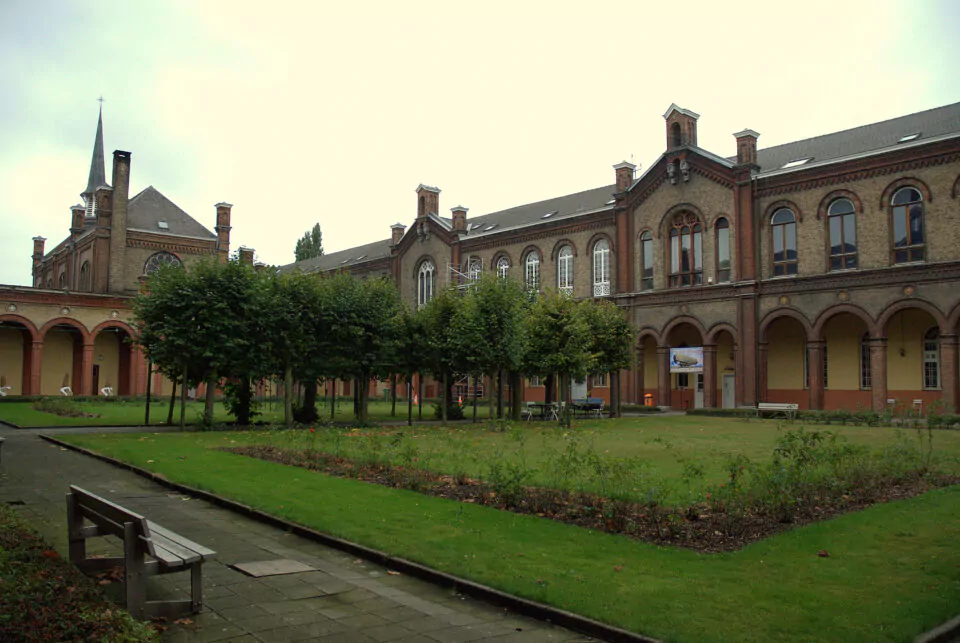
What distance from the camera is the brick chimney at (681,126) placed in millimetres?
39688

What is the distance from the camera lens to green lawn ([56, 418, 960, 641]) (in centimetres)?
580

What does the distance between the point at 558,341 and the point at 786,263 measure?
14787mm

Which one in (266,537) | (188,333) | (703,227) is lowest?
(266,537)

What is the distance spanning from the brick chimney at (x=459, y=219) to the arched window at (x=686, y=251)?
59.7 ft

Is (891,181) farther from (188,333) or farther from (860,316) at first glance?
(188,333)

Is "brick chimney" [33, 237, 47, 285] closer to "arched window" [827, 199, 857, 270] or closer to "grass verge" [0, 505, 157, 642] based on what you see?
"arched window" [827, 199, 857, 270]

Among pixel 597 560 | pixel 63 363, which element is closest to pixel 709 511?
pixel 597 560

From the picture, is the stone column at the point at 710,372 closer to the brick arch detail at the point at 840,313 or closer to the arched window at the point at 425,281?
the brick arch detail at the point at 840,313

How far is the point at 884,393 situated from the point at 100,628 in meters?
35.1

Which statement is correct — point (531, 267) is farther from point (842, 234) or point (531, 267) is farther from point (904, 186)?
point (904, 186)

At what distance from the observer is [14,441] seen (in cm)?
1916

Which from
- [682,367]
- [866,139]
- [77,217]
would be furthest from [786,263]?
[77,217]

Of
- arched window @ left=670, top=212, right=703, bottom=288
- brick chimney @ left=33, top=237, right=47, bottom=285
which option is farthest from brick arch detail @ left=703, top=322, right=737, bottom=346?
brick chimney @ left=33, top=237, right=47, bottom=285

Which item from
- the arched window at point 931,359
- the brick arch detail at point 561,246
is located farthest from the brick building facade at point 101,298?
the arched window at point 931,359
